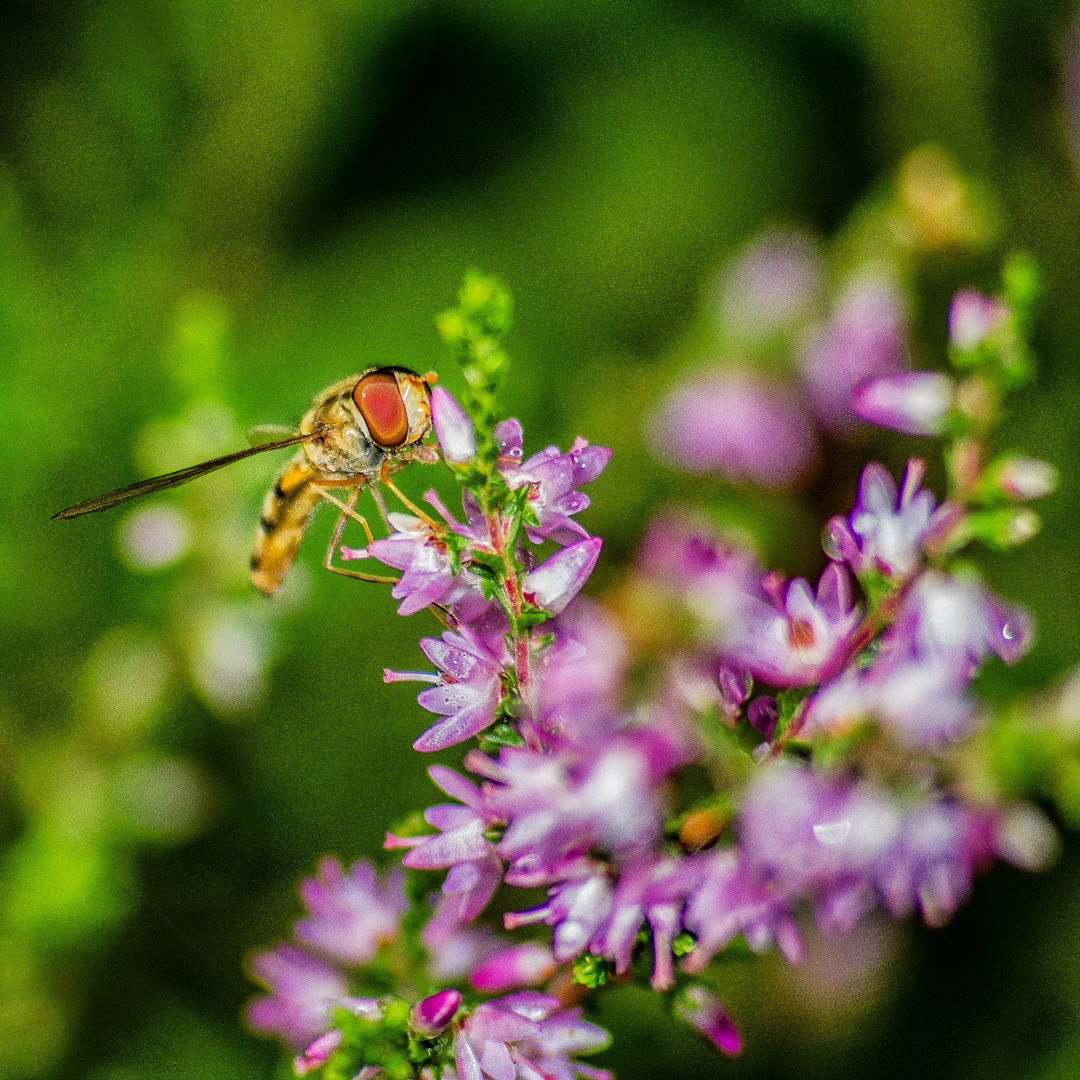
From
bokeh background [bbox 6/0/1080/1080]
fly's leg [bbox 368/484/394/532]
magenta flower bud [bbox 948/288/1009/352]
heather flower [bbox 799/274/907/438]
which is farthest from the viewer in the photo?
heather flower [bbox 799/274/907/438]

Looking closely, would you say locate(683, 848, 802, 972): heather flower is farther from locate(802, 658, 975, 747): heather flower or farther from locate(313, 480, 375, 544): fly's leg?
locate(313, 480, 375, 544): fly's leg

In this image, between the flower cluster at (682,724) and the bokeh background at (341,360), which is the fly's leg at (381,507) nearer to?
the flower cluster at (682,724)

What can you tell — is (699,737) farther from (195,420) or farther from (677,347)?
(677,347)

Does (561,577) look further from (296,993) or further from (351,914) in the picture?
(296,993)

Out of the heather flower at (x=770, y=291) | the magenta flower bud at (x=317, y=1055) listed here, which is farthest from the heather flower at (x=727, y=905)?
the heather flower at (x=770, y=291)

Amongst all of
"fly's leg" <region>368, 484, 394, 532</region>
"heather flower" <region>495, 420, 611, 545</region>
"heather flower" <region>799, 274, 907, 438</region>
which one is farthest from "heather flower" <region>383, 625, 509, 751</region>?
"heather flower" <region>799, 274, 907, 438</region>

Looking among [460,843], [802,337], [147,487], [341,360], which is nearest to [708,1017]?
[460,843]
